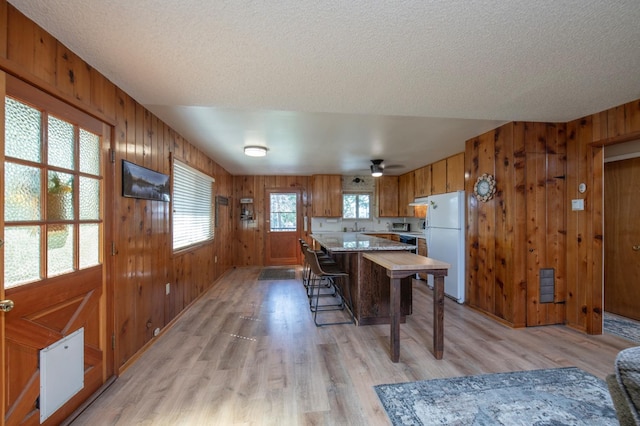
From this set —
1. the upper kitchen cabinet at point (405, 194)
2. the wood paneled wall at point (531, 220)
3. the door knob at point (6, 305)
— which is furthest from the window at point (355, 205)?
the door knob at point (6, 305)

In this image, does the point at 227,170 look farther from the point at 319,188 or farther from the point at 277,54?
the point at 277,54

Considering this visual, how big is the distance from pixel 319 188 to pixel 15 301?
528 centimetres

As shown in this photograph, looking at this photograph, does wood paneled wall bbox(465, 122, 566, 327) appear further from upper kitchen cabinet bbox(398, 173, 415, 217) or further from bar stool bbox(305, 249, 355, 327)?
upper kitchen cabinet bbox(398, 173, 415, 217)

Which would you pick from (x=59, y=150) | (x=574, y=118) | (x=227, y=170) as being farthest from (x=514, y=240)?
(x=227, y=170)

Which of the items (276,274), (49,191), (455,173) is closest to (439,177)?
(455,173)

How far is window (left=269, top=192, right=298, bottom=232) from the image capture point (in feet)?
21.4

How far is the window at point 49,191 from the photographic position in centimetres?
125

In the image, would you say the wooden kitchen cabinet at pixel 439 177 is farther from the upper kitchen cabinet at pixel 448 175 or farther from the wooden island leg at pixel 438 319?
the wooden island leg at pixel 438 319

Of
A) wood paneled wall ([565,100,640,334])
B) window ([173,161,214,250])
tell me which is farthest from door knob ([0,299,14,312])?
wood paneled wall ([565,100,640,334])

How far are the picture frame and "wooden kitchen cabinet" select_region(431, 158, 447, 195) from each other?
4.20 meters

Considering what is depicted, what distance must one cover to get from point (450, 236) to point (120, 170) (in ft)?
13.1

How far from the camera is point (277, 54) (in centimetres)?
156

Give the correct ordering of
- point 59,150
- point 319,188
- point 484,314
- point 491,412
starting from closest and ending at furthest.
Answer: point 59,150
point 491,412
point 484,314
point 319,188

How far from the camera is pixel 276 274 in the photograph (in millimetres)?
5586
